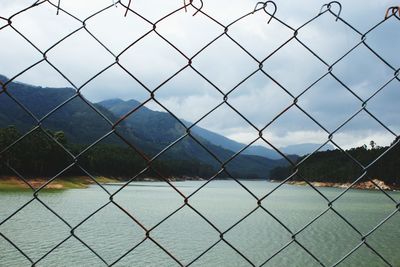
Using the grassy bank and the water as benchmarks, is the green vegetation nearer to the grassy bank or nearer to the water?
the grassy bank

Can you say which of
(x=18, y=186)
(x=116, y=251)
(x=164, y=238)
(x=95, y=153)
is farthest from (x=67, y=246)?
(x=95, y=153)

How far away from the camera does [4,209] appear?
33.1m

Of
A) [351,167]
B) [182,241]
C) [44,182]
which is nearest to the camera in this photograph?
[182,241]

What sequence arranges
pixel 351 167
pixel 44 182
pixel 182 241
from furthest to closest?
pixel 351 167 → pixel 44 182 → pixel 182 241

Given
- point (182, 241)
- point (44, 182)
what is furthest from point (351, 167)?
point (182, 241)

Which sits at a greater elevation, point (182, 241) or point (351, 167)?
point (182, 241)

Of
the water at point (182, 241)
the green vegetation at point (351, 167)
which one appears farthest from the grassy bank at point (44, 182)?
the green vegetation at point (351, 167)

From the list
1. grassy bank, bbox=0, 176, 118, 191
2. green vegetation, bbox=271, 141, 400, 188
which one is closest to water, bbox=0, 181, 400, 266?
grassy bank, bbox=0, 176, 118, 191

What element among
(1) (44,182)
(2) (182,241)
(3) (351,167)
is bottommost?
(3) (351,167)

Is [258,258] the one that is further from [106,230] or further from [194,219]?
[194,219]

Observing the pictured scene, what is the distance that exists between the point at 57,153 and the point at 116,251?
56205mm

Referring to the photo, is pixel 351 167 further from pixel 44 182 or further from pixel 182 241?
pixel 182 241

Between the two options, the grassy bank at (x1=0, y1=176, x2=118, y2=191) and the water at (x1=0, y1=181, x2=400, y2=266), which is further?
the grassy bank at (x1=0, y1=176, x2=118, y2=191)

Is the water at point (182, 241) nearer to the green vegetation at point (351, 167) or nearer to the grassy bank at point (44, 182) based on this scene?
the grassy bank at point (44, 182)
